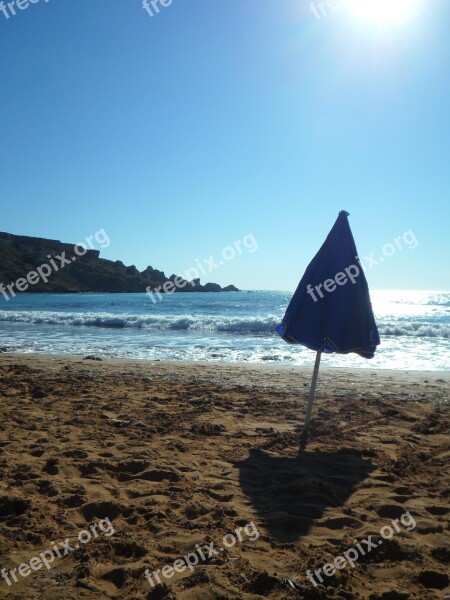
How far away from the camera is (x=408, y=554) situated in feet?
8.85

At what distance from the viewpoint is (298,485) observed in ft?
12.0

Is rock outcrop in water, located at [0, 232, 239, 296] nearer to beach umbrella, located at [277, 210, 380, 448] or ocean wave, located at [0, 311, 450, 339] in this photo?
ocean wave, located at [0, 311, 450, 339]

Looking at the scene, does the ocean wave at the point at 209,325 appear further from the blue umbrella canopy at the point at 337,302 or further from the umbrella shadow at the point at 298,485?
the umbrella shadow at the point at 298,485

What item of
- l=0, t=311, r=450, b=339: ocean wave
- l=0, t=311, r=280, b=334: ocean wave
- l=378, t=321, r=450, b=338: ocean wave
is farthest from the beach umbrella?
l=378, t=321, r=450, b=338: ocean wave

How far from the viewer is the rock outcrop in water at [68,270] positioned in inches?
3179

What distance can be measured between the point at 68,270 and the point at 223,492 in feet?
315

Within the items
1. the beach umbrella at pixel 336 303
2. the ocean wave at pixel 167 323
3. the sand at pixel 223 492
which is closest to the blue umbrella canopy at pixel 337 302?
the beach umbrella at pixel 336 303

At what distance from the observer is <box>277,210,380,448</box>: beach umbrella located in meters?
4.86

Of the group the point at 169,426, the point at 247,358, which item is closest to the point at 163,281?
the point at 247,358

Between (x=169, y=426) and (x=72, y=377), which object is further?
(x=72, y=377)

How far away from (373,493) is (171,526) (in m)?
1.70

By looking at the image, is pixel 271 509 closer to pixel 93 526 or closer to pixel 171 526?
pixel 171 526

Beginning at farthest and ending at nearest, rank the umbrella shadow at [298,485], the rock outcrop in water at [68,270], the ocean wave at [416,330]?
the rock outcrop in water at [68,270] → the ocean wave at [416,330] → the umbrella shadow at [298,485]

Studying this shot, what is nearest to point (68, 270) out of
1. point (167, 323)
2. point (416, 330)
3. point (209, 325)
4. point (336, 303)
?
point (167, 323)
